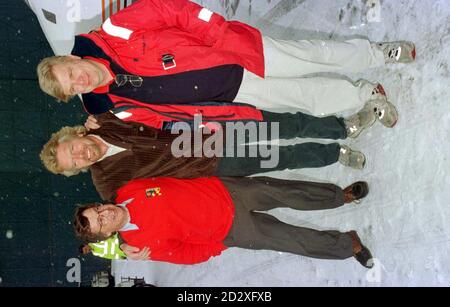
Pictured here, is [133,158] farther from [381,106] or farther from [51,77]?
[381,106]

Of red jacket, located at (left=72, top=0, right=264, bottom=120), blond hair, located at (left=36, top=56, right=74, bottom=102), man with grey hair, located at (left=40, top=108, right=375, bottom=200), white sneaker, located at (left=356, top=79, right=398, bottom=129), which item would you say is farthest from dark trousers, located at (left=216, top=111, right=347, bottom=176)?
blond hair, located at (left=36, top=56, right=74, bottom=102)

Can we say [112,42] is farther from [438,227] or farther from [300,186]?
[438,227]

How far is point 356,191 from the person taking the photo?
9.53 ft

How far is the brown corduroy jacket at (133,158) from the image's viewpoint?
8.47ft

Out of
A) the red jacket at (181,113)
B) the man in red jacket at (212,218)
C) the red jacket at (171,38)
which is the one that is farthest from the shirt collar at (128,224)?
the red jacket at (171,38)

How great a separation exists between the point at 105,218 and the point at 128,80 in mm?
732

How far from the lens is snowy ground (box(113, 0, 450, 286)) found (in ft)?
7.97

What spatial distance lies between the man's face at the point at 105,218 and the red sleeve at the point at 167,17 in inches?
37.2

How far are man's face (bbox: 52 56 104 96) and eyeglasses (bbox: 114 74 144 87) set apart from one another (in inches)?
3.7

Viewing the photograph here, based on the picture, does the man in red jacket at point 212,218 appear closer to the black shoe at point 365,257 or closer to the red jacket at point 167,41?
the black shoe at point 365,257

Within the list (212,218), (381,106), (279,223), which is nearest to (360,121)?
(381,106)

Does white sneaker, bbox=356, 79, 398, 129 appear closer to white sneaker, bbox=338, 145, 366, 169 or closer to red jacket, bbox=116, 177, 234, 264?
white sneaker, bbox=338, 145, 366, 169

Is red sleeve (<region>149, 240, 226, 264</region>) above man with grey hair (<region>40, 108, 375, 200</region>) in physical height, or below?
below

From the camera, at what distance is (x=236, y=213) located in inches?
107
